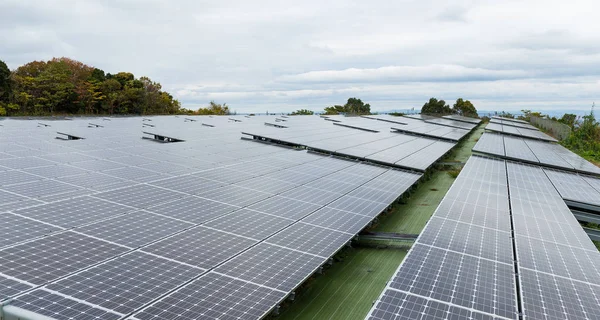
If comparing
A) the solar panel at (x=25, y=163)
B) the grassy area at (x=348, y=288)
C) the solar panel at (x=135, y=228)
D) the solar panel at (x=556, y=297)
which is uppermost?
the solar panel at (x=25, y=163)

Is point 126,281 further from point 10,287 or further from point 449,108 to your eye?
point 449,108

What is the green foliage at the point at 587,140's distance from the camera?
46.0 m

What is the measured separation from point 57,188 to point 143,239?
616 cm

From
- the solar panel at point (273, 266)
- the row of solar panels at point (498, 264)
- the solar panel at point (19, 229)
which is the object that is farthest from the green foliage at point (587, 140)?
the solar panel at point (19, 229)

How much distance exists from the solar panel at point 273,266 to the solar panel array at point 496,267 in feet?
6.75

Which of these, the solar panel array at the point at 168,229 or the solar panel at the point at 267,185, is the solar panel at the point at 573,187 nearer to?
the solar panel array at the point at 168,229

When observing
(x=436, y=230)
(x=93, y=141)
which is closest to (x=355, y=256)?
(x=436, y=230)

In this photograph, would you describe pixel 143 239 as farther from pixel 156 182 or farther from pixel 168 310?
pixel 156 182

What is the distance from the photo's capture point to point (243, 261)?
972 cm

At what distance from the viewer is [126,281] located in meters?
8.23

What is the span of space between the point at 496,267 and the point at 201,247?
7.76 metres

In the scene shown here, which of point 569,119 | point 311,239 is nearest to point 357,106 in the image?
point 569,119

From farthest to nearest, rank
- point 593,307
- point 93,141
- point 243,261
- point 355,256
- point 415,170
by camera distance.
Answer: point 93,141
point 415,170
point 355,256
point 243,261
point 593,307

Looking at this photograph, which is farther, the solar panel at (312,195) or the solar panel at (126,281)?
the solar panel at (312,195)
